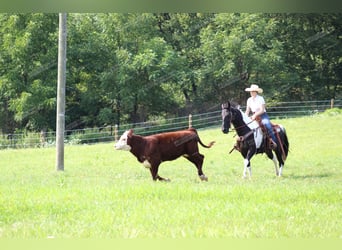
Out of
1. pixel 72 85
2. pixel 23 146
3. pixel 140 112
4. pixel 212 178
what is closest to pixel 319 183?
pixel 212 178

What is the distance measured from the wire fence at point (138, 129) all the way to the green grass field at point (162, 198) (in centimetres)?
15

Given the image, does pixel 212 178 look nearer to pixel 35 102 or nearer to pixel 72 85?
pixel 72 85

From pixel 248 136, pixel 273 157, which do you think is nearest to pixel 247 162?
pixel 248 136

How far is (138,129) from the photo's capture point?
5980 mm

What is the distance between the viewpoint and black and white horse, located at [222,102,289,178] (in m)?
5.09

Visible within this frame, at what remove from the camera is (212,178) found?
5.29 meters

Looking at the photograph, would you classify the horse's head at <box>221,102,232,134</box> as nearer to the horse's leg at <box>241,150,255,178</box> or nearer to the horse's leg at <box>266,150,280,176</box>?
the horse's leg at <box>241,150,255,178</box>

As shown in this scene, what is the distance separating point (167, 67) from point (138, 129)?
95cm

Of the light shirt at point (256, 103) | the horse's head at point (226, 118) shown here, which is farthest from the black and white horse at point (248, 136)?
the light shirt at point (256, 103)

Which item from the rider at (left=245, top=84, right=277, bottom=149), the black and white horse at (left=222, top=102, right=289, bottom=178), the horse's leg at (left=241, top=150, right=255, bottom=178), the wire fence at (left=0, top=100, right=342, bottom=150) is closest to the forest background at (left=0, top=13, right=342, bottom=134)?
the wire fence at (left=0, top=100, right=342, bottom=150)

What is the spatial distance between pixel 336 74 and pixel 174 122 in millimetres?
Result: 2461

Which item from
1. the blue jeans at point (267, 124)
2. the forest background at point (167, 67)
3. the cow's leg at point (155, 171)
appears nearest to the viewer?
the cow's leg at point (155, 171)

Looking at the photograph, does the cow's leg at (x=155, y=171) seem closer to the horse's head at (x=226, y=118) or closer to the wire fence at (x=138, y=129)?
the horse's head at (x=226, y=118)

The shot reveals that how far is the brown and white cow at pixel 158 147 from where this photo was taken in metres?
4.89
